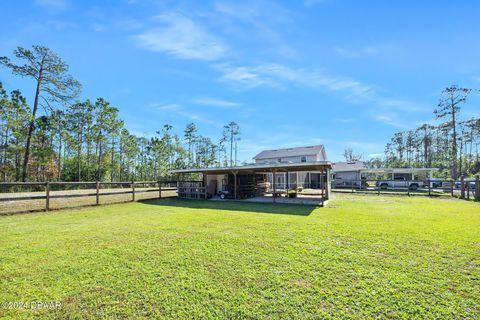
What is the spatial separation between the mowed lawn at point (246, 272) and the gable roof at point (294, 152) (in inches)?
854

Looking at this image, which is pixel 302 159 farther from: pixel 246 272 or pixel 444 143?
pixel 444 143

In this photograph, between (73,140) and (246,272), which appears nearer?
(246,272)

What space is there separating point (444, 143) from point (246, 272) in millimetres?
59730

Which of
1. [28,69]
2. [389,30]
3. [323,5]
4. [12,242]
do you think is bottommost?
[12,242]

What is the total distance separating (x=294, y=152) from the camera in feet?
94.9

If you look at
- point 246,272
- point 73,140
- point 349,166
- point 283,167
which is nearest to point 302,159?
point 349,166

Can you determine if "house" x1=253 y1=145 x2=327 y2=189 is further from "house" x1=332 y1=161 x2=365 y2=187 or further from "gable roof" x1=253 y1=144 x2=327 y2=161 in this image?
"house" x1=332 y1=161 x2=365 y2=187

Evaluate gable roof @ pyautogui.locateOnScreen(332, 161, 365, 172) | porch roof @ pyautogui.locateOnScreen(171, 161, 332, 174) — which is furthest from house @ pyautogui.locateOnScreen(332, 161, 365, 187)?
porch roof @ pyautogui.locateOnScreen(171, 161, 332, 174)

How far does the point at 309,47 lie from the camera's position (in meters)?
→ 10.6

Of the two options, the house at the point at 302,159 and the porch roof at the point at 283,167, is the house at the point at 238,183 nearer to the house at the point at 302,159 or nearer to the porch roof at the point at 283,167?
the porch roof at the point at 283,167

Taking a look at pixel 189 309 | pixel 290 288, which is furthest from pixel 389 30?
pixel 189 309

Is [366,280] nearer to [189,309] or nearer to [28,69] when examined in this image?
[189,309]

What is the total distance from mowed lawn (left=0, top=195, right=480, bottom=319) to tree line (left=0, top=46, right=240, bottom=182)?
72.0ft

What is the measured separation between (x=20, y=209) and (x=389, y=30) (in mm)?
17350
